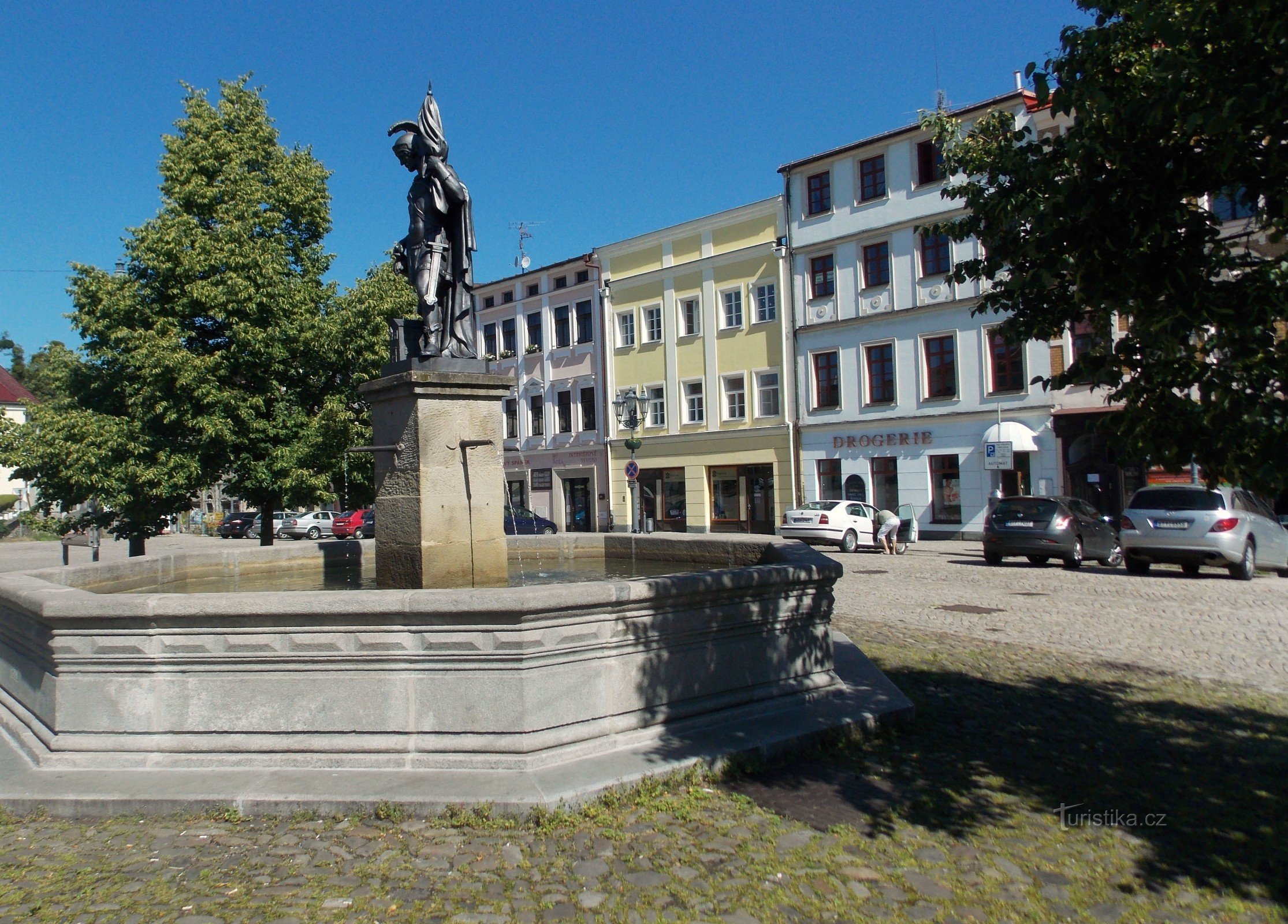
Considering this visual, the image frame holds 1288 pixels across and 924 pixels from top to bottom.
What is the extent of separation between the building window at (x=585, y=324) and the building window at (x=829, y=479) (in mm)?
12576

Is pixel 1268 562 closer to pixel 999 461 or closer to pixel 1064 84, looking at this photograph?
pixel 999 461

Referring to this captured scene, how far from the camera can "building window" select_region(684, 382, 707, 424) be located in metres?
36.5

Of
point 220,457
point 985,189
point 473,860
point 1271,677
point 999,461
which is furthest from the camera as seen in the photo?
point 999,461

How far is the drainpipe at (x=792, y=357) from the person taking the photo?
109 ft

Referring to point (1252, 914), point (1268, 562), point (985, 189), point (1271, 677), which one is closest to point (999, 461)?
point (1268, 562)

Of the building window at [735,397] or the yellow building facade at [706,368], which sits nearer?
the yellow building facade at [706,368]

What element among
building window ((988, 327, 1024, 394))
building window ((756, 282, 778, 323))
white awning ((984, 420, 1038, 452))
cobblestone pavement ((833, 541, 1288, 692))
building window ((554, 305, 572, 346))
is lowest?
cobblestone pavement ((833, 541, 1288, 692))

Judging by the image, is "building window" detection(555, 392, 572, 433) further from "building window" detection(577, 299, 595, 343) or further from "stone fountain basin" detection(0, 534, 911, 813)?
"stone fountain basin" detection(0, 534, 911, 813)

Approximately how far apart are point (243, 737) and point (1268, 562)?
1798 cm

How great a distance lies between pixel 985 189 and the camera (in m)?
5.71

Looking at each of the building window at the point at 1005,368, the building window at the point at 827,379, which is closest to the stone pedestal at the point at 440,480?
the building window at the point at 1005,368

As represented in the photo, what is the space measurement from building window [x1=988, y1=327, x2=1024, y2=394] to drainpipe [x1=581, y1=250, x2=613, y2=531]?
16.1 meters

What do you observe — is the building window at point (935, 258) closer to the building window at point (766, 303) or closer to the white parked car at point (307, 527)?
the building window at point (766, 303)

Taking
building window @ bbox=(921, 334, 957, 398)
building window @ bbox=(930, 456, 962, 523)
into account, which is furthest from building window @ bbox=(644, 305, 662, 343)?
building window @ bbox=(930, 456, 962, 523)
